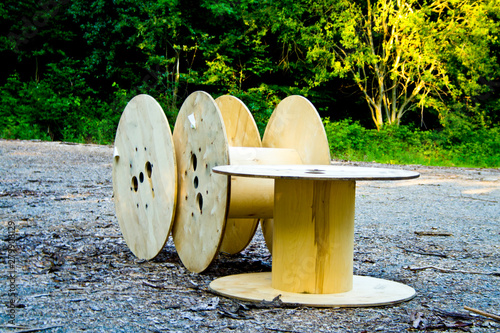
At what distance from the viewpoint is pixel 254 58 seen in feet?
66.4

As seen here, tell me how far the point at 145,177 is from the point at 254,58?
653 inches

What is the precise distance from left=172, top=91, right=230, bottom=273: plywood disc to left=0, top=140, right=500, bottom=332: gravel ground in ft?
0.64

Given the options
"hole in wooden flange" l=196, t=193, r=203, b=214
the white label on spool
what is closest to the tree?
the white label on spool

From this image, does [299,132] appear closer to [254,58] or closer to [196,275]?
[196,275]

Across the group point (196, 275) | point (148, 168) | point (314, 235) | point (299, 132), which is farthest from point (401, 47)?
point (314, 235)

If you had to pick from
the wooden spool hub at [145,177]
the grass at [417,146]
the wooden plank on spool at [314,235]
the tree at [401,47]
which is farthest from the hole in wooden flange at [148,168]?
the tree at [401,47]

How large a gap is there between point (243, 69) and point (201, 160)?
16.8m

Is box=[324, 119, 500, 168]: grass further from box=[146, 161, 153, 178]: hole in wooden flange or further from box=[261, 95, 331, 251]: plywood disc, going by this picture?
box=[146, 161, 153, 178]: hole in wooden flange

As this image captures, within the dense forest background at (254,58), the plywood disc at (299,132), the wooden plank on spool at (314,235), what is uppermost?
the dense forest background at (254,58)

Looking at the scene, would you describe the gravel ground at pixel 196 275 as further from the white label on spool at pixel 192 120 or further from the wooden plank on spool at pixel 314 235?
the white label on spool at pixel 192 120

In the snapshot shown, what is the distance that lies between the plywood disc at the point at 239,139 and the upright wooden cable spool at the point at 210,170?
301 millimetres

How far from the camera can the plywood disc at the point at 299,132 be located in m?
3.98

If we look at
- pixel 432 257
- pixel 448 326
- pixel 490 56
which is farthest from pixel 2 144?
pixel 490 56

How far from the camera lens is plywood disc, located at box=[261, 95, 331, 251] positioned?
3980 mm
